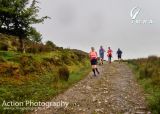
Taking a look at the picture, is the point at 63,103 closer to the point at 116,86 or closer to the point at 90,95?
the point at 90,95

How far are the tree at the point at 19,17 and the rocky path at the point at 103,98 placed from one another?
49.9 feet

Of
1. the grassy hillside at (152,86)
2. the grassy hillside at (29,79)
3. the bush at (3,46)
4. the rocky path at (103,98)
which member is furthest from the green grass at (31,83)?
the bush at (3,46)

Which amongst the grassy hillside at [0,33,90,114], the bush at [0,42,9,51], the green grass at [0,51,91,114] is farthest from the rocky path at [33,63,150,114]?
the bush at [0,42,9,51]

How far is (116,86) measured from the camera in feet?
75.7

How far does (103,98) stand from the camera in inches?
752

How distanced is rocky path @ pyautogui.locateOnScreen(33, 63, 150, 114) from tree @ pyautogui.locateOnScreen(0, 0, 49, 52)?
1520cm

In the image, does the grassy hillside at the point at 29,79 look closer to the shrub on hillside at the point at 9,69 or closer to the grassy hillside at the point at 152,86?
the shrub on hillside at the point at 9,69

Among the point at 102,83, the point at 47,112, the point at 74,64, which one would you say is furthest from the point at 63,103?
the point at 74,64

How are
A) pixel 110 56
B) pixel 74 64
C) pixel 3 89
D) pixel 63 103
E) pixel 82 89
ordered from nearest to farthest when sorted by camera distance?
pixel 63 103
pixel 3 89
pixel 82 89
pixel 74 64
pixel 110 56

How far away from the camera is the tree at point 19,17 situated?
38.3 meters

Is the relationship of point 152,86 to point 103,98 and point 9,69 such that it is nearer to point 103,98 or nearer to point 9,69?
point 103,98

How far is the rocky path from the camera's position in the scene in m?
16.8

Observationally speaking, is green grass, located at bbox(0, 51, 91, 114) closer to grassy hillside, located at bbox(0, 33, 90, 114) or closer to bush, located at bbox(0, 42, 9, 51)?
grassy hillside, located at bbox(0, 33, 90, 114)

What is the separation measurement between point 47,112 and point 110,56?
2633cm
